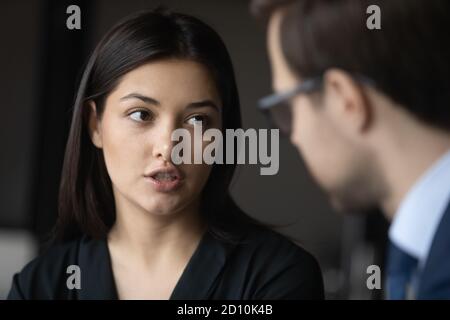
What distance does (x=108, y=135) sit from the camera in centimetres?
89

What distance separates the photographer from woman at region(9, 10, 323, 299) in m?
0.87

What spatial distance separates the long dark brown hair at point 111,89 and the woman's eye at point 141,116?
1.8 inches

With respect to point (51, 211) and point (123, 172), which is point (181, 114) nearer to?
point (123, 172)

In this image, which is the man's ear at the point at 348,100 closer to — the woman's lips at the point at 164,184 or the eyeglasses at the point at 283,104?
the eyeglasses at the point at 283,104

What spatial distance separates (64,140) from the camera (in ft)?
3.14

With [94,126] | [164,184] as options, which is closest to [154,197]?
[164,184]

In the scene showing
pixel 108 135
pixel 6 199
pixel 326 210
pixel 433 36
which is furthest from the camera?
pixel 6 199

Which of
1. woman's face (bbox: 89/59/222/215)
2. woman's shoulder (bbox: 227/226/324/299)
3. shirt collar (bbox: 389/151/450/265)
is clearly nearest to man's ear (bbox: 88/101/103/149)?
woman's face (bbox: 89/59/222/215)

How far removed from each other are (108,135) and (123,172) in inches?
2.1

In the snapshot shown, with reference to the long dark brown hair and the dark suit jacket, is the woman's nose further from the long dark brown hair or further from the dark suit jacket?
the dark suit jacket

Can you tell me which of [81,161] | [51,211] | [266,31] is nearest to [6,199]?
[51,211]

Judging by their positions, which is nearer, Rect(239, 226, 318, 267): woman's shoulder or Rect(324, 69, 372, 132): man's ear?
Rect(324, 69, 372, 132): man's ear

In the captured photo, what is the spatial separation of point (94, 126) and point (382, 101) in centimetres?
38
